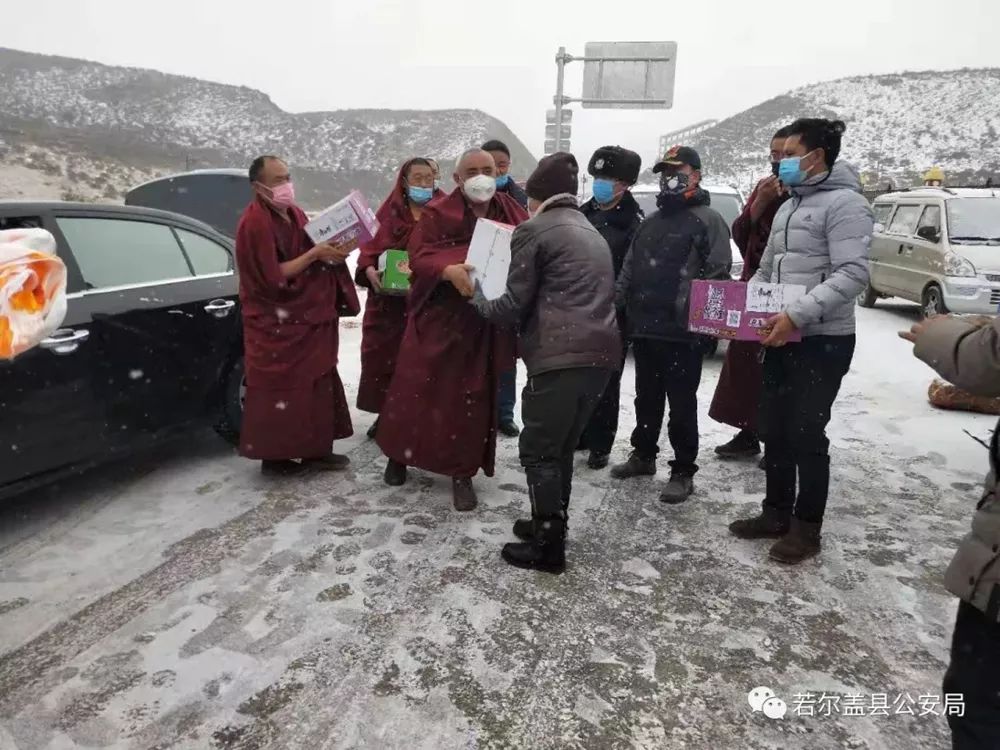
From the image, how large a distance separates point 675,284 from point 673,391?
58 cm

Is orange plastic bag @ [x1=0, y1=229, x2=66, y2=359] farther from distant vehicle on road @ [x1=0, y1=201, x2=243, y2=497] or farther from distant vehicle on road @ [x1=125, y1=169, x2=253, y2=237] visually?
distant vehicle on road @ [x1=125, y1=169, x2=253, y2=237]

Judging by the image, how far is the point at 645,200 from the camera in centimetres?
862

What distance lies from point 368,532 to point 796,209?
7.97 ft

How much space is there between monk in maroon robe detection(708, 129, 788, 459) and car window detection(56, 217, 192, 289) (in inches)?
131

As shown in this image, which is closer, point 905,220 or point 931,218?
point 931,218

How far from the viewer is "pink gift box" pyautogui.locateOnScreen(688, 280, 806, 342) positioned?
2.90 meters

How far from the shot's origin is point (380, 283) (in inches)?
163

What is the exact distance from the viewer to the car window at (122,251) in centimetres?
337

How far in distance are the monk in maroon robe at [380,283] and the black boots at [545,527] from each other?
5.62 ft

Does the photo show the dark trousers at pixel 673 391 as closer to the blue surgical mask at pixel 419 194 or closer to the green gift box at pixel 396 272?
the green gift box at pixel 396 272

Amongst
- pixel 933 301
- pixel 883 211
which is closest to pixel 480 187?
pixel 933 301

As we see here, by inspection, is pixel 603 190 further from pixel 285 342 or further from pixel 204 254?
pixel 204 254

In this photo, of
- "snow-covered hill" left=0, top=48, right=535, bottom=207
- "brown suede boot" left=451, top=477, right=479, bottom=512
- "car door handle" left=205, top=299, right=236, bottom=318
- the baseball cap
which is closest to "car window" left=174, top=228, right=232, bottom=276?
"car door handle" left=205, top=299, right=236, bottom=318

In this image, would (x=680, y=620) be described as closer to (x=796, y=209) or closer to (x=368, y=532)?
(x=368, y=532)
